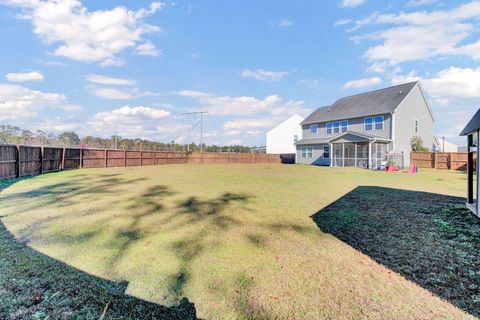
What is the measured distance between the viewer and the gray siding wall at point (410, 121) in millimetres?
23156

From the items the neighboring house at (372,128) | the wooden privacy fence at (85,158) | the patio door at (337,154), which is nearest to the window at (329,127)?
the neighboring house at (372,128)

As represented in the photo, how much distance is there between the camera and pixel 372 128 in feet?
80.8

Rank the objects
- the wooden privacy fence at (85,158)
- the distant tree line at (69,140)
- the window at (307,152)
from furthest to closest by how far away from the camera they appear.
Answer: the window at (307,152)
the distant tree line at (69,140)
the wooden privacy fence at (85,158)

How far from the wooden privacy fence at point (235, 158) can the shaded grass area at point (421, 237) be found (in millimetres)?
28380

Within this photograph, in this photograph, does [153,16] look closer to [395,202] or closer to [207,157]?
[395,202]

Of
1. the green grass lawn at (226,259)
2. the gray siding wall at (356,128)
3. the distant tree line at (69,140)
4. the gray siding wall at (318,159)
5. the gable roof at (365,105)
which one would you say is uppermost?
the gable roof at (365,105)

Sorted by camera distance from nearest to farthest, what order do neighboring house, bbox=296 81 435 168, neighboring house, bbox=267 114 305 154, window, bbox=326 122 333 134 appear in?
1. neighboring house, bbox=296 81 435 168
2. window, bbox=326 122 333 134
3. neighboring house, bbox=267 114 305 154

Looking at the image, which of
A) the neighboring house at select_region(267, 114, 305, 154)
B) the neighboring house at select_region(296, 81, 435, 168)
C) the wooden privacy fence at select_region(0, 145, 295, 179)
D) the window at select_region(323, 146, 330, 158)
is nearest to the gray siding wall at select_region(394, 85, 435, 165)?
the neighboring house at select_region(296, 81, 435, 168)

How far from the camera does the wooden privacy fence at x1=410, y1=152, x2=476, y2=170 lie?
19.8 metres

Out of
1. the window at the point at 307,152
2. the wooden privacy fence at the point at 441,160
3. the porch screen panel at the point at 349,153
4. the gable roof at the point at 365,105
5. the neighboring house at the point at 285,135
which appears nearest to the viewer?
the wooden privacy fence at the point at 441,160

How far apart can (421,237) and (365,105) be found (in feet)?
82.8

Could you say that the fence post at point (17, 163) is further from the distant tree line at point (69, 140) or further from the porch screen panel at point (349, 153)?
the porch screen panel at point (349, 153)

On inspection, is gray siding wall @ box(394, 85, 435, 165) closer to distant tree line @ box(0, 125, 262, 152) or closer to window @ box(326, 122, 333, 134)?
window @ box(326, 122, 333, 134)

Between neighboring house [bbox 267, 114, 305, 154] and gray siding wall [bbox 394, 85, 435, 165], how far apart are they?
Result: 689 inches
